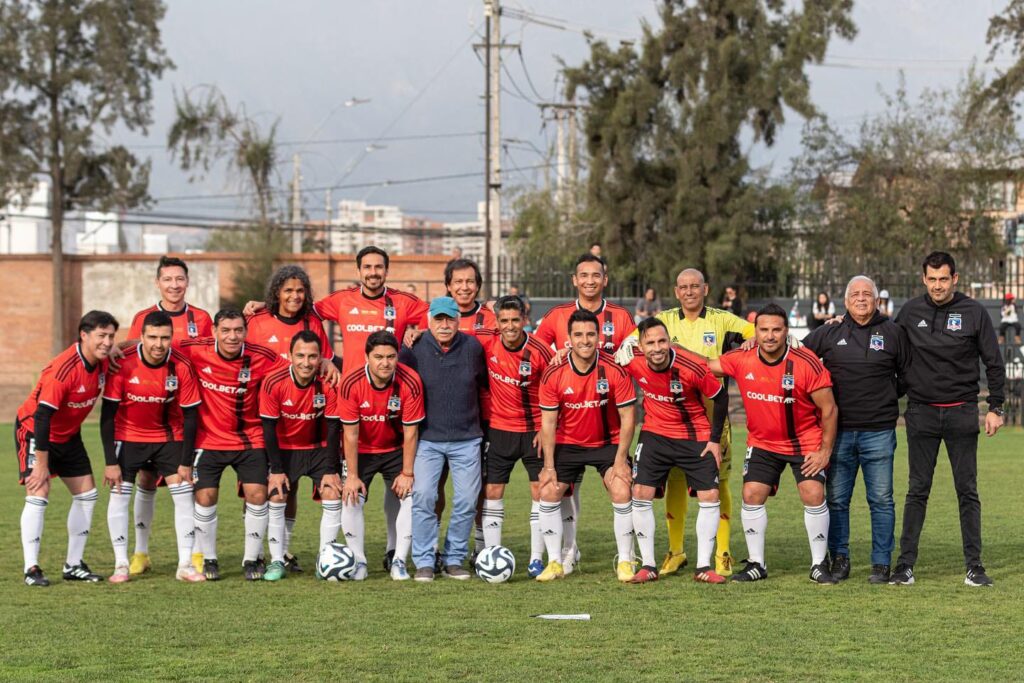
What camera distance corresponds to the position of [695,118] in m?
31.9

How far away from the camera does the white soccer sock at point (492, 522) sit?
373 inches

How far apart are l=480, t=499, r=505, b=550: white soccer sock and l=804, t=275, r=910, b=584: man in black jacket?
2.38m

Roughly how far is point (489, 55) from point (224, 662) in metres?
28.6

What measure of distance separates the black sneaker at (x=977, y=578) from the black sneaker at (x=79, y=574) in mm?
6058

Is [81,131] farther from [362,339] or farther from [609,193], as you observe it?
[362,339]

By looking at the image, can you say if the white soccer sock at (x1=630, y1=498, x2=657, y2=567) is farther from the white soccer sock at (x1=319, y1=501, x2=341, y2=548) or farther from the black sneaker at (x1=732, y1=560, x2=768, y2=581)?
the white soccer sock at (x1=319, y1=501, x2=341, y2=548)

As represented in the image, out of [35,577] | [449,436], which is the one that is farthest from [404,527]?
[35,577]

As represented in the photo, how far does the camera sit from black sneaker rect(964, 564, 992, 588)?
873 centimetres

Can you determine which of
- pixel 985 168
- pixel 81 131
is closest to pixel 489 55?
pixel 81 131

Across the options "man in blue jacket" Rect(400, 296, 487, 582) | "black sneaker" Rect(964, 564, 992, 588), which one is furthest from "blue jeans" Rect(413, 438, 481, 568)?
"black sneaker" Rect(964, 564, 992, 588)

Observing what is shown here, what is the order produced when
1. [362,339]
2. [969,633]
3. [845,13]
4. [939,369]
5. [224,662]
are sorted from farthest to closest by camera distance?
[845,13] < [362,339] < [939,369] < [969,633] < [224,662]

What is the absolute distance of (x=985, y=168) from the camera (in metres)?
37.2

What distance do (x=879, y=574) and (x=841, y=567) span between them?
288 millimetres

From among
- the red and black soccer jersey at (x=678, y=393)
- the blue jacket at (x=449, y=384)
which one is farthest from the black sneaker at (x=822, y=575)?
the blue jacket at (x=449, y=384)
